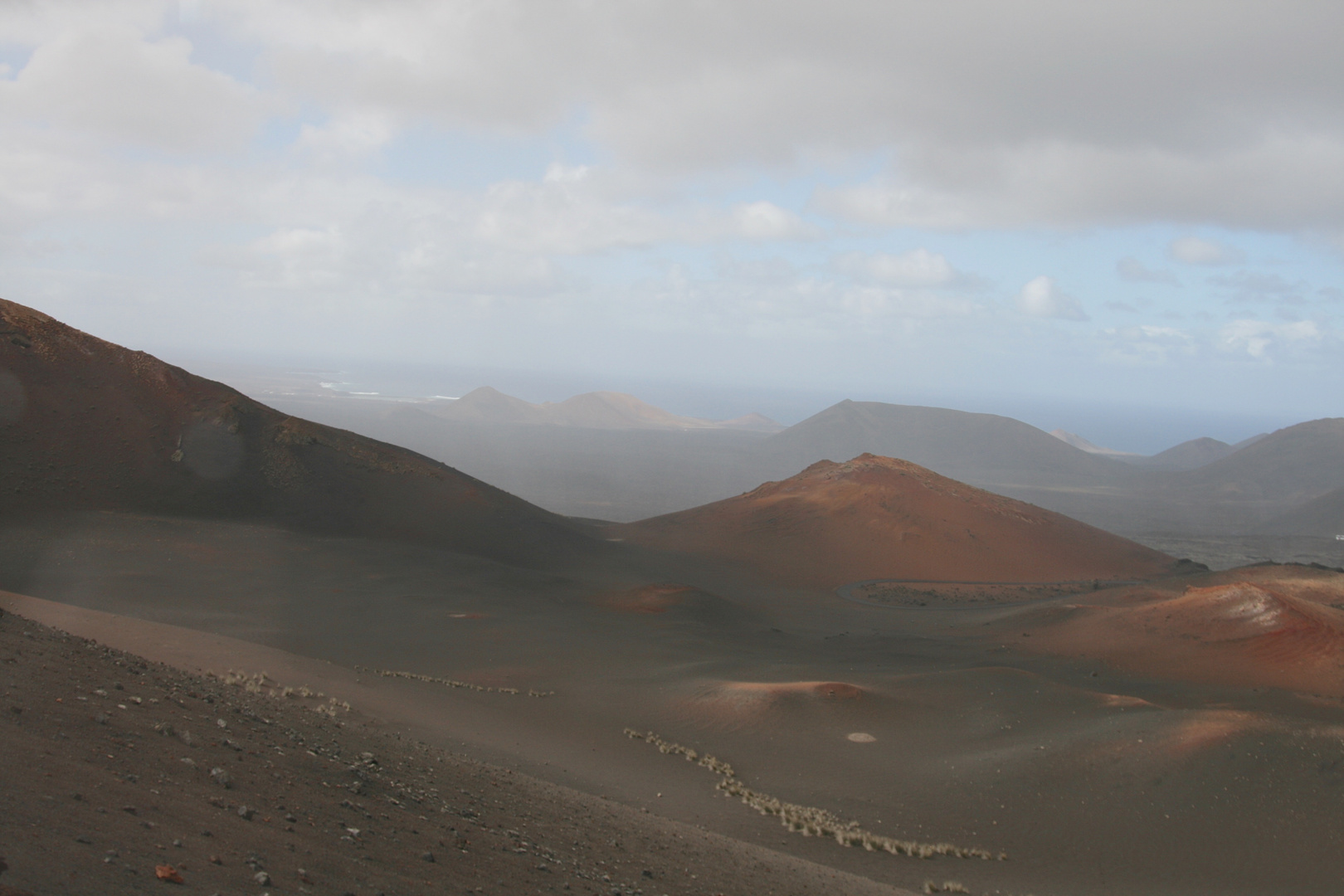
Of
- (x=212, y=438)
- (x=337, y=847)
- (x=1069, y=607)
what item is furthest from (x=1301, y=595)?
(x=212, y=438)

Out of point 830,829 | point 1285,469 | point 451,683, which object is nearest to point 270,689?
point 451,683

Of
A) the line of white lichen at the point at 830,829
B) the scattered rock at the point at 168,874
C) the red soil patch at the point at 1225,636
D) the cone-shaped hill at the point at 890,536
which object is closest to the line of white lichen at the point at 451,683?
the line of white lichen at the point at 830,829

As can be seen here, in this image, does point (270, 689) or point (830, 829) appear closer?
point (830, 829)

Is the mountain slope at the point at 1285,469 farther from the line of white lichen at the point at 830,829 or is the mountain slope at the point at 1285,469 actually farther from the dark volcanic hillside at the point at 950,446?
the line of white lichen at the point at 830,829

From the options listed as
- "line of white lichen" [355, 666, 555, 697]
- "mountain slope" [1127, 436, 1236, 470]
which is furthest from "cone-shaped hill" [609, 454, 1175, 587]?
"mountain slope" [1127, 436, 1236, 470]

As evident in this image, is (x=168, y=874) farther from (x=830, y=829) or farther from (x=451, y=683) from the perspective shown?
(x=451, y=683)
